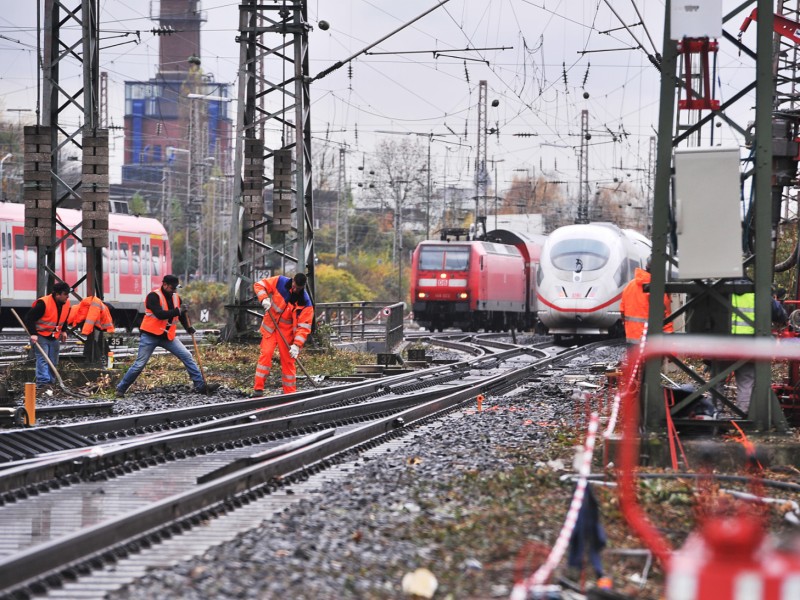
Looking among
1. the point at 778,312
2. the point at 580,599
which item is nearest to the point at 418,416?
the point at 778,312

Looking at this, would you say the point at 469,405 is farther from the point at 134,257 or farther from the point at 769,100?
the point at 134,257

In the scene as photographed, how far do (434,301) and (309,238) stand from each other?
→ 19.4 m

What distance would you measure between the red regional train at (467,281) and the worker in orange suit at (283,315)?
2533 cm

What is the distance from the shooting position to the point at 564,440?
35.2 ft

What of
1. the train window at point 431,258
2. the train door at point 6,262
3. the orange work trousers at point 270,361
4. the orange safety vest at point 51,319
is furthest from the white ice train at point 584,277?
the orange safety vest at point 51,319

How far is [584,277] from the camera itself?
30844 mm

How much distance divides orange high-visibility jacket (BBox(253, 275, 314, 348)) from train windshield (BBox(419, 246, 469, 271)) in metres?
25.8

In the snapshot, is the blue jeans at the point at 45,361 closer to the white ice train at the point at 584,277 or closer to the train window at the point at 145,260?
the white ice train at the point at 584,277

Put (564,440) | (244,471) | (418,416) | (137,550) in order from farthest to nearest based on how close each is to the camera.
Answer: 1. (418,416)
2. (564,440)
3. (244,471)
4. (137,550)

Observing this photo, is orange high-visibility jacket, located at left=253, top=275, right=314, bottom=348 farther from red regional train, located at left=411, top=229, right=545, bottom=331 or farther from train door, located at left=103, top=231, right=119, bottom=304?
red regional train, located at left=411, top=229, right=545, bottom=331

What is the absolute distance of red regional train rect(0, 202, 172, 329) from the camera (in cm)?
3141

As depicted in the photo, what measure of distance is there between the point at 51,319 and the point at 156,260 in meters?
22.2

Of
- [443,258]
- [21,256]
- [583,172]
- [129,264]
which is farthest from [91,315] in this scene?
[583,172]

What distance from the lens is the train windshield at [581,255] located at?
30734 mm
